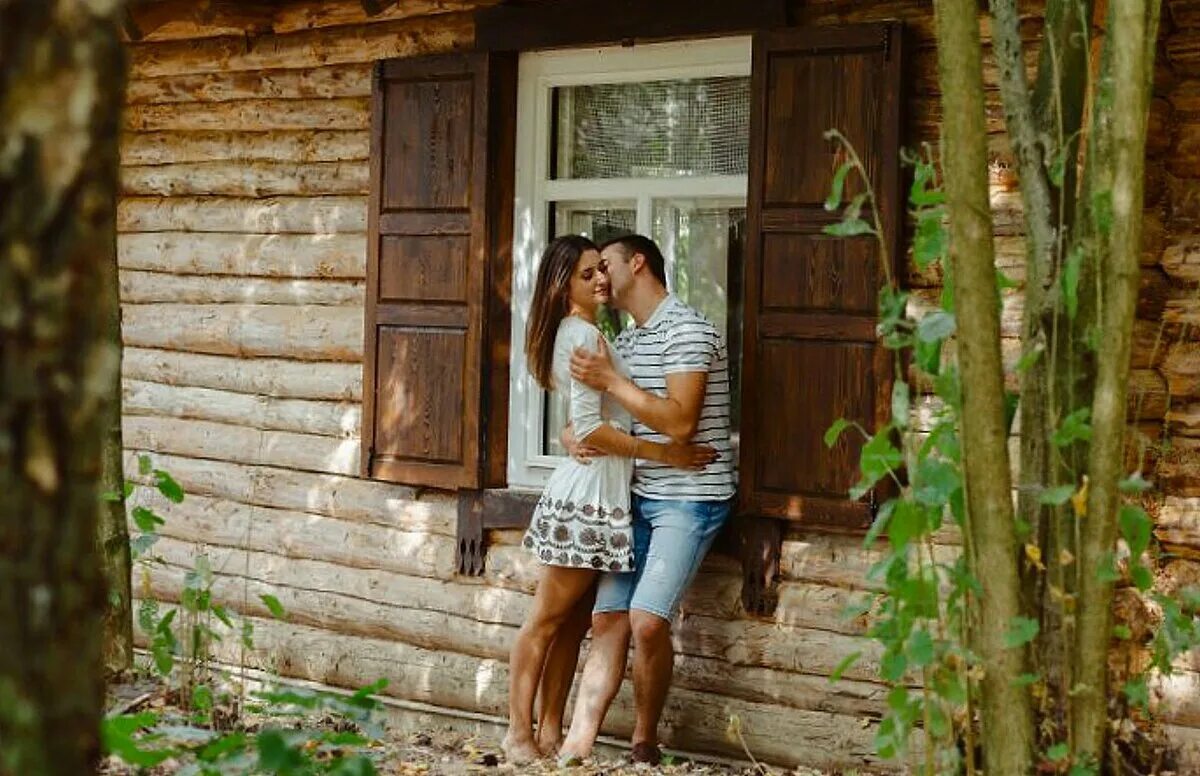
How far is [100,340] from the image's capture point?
2162mm

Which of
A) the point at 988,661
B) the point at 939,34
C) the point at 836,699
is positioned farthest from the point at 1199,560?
the point at 939,34

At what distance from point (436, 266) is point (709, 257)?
3.83 feet

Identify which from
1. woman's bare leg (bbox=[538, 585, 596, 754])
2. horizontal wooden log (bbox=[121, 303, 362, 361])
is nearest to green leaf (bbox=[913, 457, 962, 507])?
woman's bare leg (bbox=[538, 585, 596, 754])

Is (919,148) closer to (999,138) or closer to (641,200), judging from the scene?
(999,138)

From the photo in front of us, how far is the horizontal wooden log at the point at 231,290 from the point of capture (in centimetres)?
812

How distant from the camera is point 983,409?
430 centimetres

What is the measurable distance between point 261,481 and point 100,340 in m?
6.33

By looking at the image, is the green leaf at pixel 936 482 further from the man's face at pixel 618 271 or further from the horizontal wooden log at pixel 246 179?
the horizontal wooden log at pixel 246 179

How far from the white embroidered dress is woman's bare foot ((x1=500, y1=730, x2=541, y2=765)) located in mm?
665

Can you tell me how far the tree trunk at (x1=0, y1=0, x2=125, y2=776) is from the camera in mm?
2109

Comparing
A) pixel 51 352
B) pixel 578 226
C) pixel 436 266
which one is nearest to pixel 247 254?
pixel 436 266

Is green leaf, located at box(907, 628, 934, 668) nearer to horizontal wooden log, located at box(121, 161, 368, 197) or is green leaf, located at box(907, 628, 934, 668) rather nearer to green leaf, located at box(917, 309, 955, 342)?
green leaf, located at box(917, 309, 955, 342)

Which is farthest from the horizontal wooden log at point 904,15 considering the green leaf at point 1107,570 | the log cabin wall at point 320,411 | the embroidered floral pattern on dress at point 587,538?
the green leaf at point 1107,570

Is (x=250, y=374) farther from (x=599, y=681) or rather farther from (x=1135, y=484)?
(x=1135, y=484)
